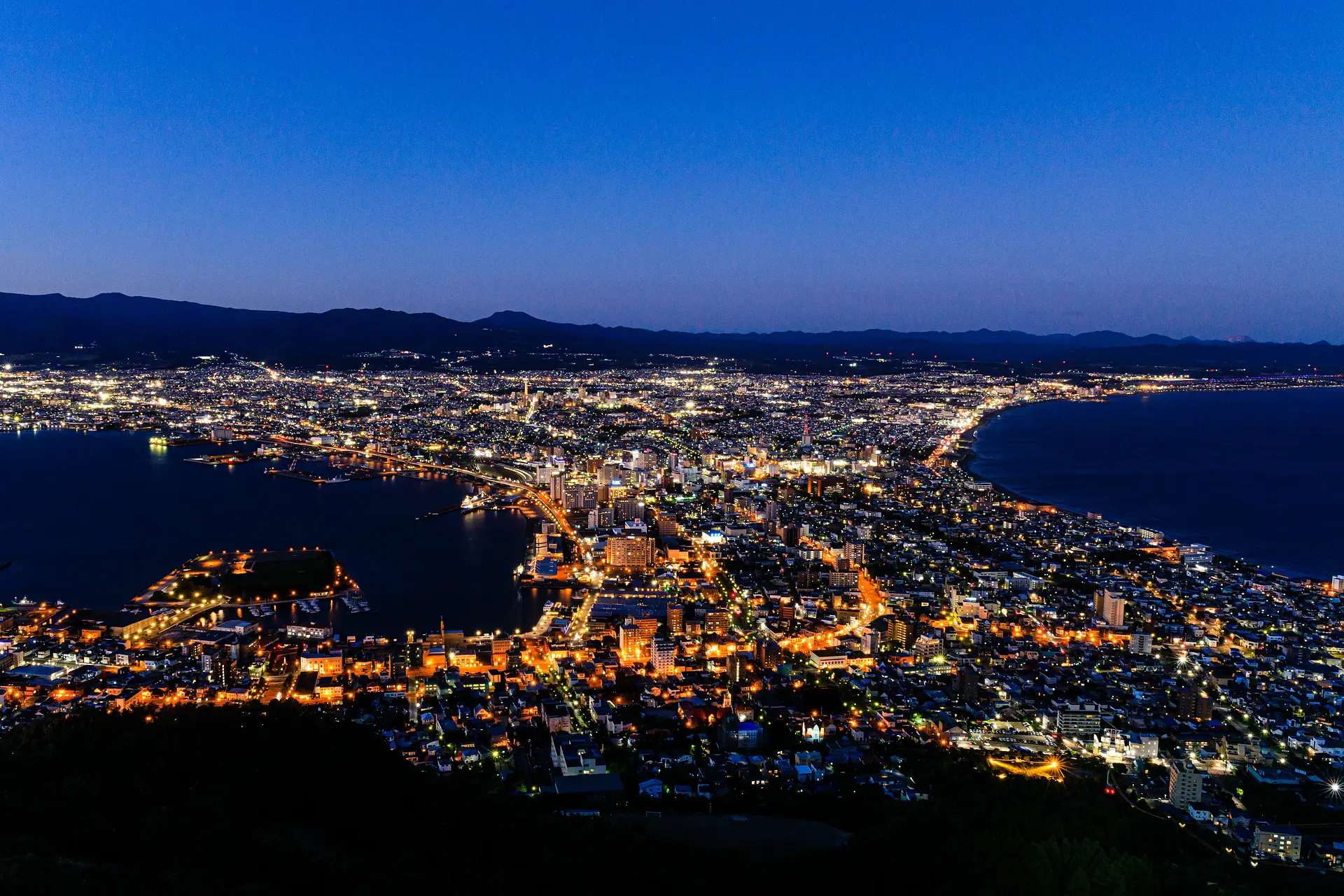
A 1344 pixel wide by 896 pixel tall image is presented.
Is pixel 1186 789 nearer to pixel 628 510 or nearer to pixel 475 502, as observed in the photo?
pixel 628 510

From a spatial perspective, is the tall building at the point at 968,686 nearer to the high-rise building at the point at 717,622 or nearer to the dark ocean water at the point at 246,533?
the high-rise building at the point at 717,622

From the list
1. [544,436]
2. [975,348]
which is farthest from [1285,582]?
[975,348]

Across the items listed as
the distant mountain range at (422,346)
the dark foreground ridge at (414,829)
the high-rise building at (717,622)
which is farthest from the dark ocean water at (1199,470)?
the distant mountain range at (422,346)

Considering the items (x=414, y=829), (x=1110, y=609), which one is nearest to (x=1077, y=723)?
(x=1110, y=609)

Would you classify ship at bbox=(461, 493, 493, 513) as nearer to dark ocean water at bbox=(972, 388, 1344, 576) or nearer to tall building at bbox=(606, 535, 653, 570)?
tall building at bbox=(606, 535, 653, 570)

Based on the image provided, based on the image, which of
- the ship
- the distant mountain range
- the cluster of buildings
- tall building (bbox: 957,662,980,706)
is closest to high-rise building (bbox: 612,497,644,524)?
the cluster of buildings

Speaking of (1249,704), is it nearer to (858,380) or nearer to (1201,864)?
(1201,864)
